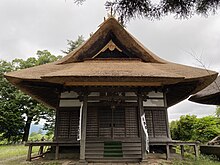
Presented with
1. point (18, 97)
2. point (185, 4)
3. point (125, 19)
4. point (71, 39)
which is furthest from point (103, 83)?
point (71, 39)

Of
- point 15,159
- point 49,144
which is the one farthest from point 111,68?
point 15,159

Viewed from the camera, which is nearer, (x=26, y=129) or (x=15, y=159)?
(x=15, y=159)

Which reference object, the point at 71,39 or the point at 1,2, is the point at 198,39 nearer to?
the point at 1,2

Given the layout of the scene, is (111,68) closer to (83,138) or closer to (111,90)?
(111,90)

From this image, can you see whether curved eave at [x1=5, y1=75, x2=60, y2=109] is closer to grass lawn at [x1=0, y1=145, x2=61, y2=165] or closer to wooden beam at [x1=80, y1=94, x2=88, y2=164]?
wooden beam at [x1=80, y1=94, x2=88, y2=164]

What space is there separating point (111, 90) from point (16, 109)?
1464cm

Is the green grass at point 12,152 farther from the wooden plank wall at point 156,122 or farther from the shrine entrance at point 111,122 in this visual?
the wooden plank wall at point 156,122

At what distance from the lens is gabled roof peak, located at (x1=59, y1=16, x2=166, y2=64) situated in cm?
750

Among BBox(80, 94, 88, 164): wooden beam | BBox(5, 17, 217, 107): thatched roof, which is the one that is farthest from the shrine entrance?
BBox(5, 17, 217, 107): thatched roof

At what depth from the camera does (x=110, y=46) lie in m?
7.76

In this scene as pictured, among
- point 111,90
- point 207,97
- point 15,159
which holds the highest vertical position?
point 111,90

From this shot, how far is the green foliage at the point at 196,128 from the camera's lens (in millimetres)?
10143

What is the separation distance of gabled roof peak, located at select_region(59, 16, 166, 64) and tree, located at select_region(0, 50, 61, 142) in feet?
40.9

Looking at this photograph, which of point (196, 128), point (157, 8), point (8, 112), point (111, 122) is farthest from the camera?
point (8, 112)
